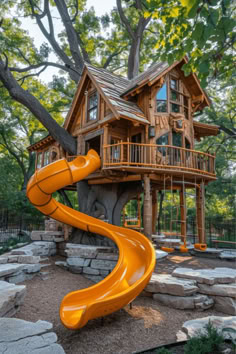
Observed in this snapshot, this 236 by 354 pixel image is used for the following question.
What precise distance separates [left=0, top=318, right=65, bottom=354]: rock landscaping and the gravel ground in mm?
683

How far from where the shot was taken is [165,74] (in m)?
12.1

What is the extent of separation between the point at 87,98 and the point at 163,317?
11329 mm

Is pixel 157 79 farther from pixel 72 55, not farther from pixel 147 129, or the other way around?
pixel 72 55

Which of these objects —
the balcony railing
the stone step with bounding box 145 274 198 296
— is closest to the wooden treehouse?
the balcony railing

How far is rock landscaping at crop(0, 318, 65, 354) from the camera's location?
3248 millimetres

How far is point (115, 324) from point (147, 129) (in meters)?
8.35

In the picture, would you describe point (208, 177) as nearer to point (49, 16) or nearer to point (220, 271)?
point (220, 271)

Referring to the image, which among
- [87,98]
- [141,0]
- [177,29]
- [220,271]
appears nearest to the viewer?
[177,29]

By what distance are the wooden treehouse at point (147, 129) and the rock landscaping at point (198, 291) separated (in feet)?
11.5

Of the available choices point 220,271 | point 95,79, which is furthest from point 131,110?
point 220,271

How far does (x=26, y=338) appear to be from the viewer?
356 cm

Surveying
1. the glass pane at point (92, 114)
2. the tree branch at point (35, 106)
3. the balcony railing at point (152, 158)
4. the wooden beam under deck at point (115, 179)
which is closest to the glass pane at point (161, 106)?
the balcony railing at point (152, 158)

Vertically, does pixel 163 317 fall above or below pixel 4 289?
below

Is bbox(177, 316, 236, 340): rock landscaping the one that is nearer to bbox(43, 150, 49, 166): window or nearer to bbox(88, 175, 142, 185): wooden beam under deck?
bbox(88, 175, 142, 185): wooden beam under deck
